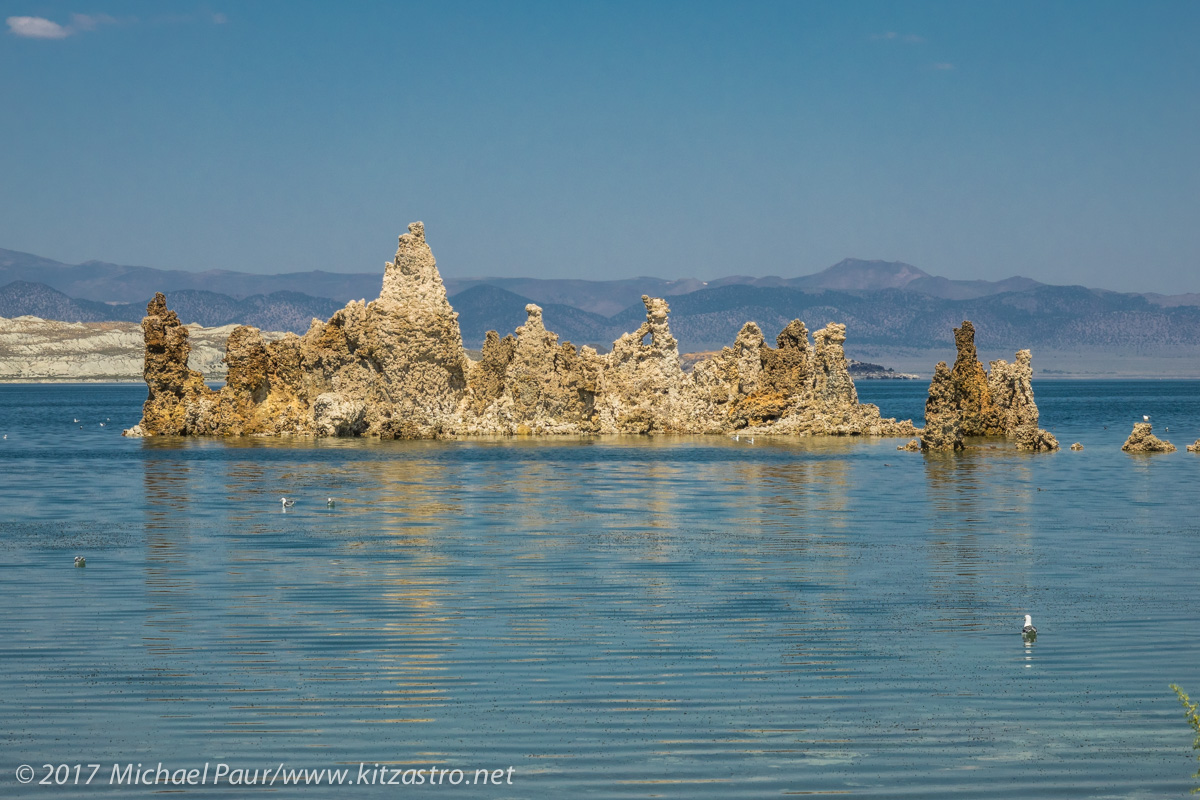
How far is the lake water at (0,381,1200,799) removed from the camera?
14.3 metres

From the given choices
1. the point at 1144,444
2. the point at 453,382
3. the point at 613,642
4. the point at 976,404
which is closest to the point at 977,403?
the point at 976,404

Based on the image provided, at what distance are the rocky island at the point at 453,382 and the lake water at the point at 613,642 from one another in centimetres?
3332

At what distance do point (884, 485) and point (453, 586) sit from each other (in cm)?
2742

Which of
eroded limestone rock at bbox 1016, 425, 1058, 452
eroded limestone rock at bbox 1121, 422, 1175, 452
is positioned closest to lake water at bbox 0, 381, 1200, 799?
eroded limestone rock at bbox 1016, 425, 1058, 452

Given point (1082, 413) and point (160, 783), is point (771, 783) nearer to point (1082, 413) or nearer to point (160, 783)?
point (160, 783)

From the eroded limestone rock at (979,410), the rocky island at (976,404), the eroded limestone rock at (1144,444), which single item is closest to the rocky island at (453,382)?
the eroded limestone rock at (979,410)

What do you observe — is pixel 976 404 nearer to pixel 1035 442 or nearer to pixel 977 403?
pixel 977 403

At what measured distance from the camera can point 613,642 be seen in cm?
2016

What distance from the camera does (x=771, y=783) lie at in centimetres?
1347

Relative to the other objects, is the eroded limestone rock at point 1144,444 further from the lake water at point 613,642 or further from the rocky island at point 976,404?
the lake water at point 613,642

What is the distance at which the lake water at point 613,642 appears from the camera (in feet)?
46.8

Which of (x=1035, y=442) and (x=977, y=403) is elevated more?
(x=977, y=403)

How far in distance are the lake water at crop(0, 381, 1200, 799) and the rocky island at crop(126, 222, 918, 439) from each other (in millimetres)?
33320

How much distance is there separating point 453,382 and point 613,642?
62229 mm
